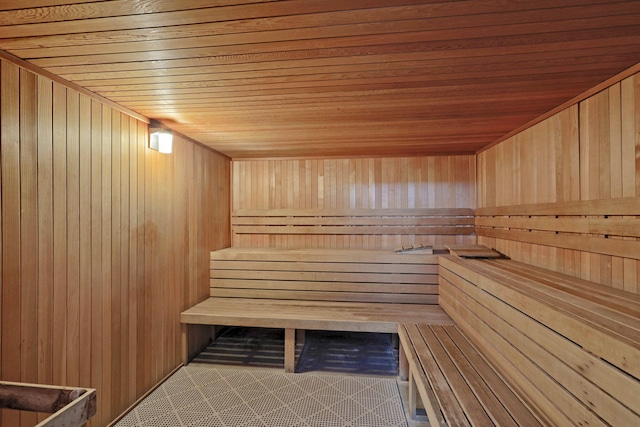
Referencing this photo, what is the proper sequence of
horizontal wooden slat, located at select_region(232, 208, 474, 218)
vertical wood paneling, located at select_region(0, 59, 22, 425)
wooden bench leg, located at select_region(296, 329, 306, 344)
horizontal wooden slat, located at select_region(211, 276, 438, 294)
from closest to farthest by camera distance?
1. vertical wood paneling, located at select_region(0, 59, 22, 425)
2. horizontal wooden slat, located at select_region(211, 276, 438, 294)
3. wooden bench leg, located at select_region(296, 329, 306, 344)
4. horizontal wooden slat, located at select_region(232, 208, 474, 218)

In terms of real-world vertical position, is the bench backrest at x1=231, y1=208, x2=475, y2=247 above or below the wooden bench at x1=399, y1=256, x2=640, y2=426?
above

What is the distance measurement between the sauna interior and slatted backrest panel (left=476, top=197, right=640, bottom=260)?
1 centimetres

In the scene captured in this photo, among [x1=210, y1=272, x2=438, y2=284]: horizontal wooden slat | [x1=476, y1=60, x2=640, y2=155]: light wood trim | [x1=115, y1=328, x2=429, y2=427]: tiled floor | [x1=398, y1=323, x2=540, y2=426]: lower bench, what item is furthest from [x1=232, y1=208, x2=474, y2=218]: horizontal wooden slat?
[x1=398, y1=323, x2=540, y2=426]: lower bench

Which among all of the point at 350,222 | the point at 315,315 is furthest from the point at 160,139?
the point at 350,222

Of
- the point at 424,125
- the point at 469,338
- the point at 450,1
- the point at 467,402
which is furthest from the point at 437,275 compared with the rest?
the point at 450,1

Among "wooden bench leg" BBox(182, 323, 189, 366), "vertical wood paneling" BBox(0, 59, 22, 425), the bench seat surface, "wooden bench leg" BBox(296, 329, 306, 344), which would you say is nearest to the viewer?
"vertical wood paneling" BBox(0, 59, 22, 425)

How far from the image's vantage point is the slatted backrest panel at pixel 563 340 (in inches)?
43.1

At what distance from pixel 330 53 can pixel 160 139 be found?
1986mm

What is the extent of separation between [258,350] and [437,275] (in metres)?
2.36

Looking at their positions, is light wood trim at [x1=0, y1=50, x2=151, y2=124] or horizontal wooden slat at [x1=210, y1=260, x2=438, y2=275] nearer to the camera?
light wood trim at [x1=0, y1=50, x2=151, y2=124]

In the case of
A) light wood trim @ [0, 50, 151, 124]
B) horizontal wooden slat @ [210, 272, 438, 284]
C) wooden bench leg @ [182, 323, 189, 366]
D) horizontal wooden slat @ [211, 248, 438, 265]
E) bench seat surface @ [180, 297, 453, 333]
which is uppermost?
light wood trim @ [0, 50, 151, 124]

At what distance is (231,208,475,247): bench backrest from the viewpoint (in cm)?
412

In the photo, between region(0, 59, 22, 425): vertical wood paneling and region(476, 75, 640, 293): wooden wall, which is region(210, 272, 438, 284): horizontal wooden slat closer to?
region(476, 75, 640, 293): wooden wall

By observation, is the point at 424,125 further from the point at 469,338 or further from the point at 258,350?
the point at 258,350
